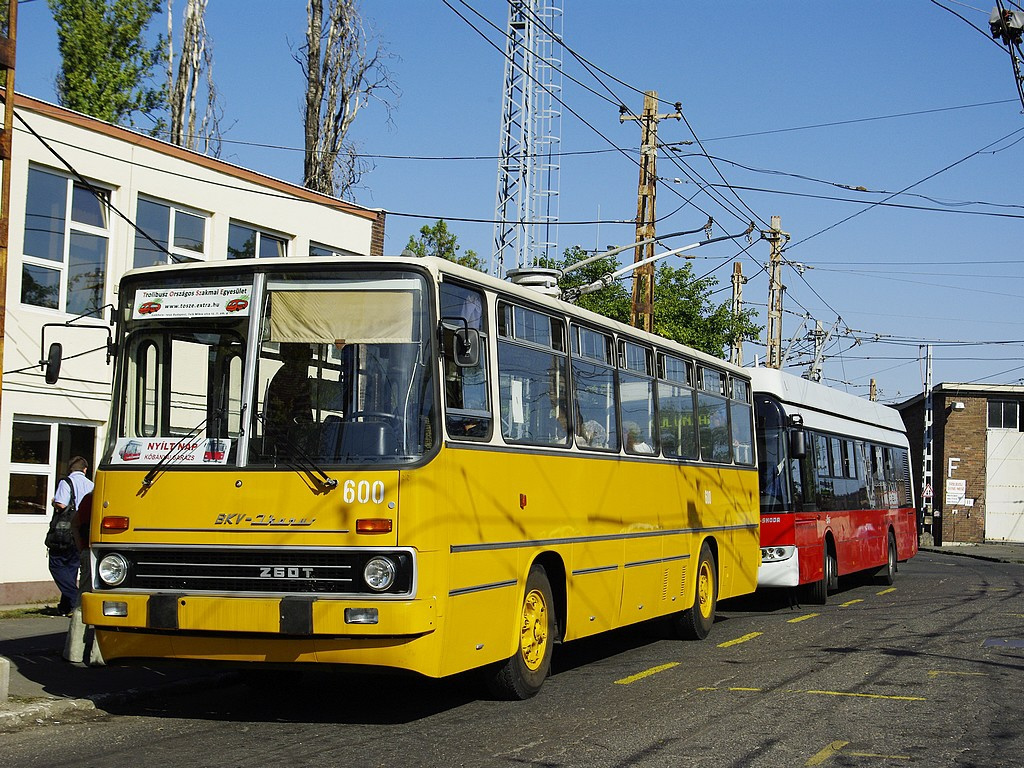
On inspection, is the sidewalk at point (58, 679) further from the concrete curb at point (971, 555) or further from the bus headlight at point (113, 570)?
the concrete curb at point (971, 555)

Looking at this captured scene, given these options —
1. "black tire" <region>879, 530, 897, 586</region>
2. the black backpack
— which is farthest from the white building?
"black tire" <region>879, 530, 897, 586</region>

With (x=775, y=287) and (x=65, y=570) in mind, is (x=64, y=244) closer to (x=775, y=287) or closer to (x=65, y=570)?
(x=65, y=570)

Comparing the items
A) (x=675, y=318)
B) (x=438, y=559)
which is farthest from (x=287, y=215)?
(x=675, y=318)

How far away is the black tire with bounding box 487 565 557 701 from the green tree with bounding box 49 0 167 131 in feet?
86.7

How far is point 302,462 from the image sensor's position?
8.53 metres

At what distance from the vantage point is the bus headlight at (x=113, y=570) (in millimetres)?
8859

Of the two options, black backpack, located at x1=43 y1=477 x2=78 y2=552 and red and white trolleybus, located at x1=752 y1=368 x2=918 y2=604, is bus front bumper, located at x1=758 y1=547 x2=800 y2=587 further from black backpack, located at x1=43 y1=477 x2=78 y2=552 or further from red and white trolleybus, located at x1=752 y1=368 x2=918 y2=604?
black backpack, located at x1=43 y1=477 x2=78 y2=552

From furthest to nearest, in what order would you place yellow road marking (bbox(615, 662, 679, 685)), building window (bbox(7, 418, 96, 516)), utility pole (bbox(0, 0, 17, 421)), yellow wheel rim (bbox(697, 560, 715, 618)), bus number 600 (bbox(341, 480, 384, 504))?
building window (bbox(7, 418, 96, 516)) < yellow wheel rim (bbox(697, 560, 715, 618)) < yellow road marking (bbox(615, 662, 679, 685)) < utility pole (bbox(0, 0, 17, 421)) < bus number 600 (bbox(341, 480, 384, 504))

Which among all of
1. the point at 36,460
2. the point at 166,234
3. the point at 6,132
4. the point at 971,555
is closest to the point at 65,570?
the point at 36,460

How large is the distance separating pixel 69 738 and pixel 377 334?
330 centimetres

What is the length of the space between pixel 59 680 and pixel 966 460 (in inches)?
2190

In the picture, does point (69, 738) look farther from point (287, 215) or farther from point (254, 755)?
point (287, 215)

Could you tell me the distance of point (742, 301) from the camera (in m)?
48.6

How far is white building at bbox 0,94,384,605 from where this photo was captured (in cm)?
1722
